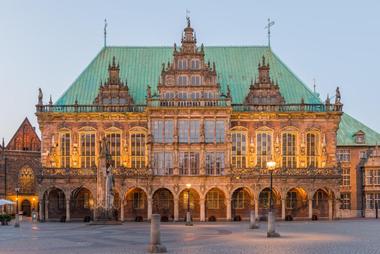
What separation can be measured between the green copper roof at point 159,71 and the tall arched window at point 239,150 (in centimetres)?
457

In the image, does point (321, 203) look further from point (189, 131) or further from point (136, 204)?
point (136, 204)

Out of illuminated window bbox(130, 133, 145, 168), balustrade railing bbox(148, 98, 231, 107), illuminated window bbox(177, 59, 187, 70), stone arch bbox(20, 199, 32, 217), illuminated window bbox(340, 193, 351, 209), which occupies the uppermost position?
illuminated window bbox(177, 59, 187, 70)

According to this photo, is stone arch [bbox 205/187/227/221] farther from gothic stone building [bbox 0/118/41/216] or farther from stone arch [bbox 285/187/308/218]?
gothic stone building [bbox 0/118/41/216]

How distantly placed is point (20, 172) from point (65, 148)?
35.6 m

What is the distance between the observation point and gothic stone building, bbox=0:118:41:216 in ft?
332

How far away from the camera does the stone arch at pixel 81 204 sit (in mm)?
70250

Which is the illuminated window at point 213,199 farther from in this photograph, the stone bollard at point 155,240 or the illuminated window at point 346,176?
the stone bollard at point 155,240

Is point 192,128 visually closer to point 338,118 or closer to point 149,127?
point 149,127

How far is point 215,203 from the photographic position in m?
70.3

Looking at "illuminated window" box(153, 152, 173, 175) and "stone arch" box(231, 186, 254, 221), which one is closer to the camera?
"illuminated window" box(153, 152, 173, 175)

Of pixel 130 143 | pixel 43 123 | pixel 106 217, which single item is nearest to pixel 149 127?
pixel 130 143

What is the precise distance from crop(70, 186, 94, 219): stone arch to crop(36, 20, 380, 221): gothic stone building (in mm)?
106

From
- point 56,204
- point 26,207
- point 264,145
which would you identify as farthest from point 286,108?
point 26,207

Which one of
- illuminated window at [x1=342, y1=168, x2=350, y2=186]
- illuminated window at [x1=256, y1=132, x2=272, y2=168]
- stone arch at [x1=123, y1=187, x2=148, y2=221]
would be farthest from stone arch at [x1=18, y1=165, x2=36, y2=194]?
illuminated window at [x1=342, y1=168, x2=350, y2=186]
